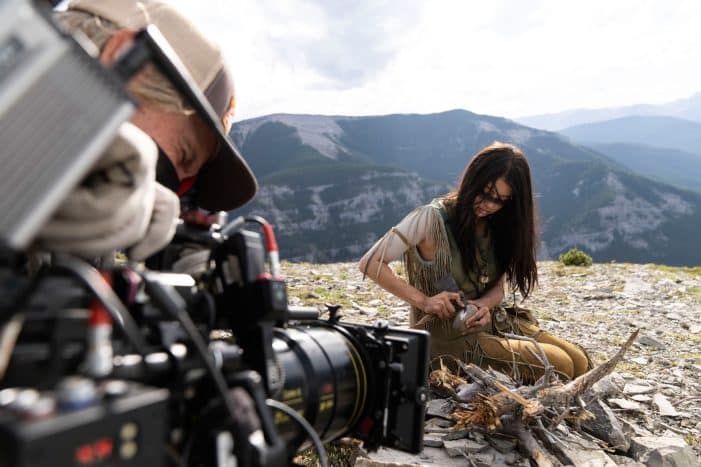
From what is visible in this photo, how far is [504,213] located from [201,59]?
9.95 feet

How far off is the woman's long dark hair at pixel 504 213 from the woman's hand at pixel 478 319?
429 millimetres

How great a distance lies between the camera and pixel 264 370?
1832 mm

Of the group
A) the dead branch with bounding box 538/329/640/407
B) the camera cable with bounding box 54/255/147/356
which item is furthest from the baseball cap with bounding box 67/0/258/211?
the dead branch with bounding box 538/329/640/407

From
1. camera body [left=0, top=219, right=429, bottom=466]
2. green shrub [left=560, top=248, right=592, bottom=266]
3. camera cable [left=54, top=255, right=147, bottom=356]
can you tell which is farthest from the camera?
green shrub [left=560, top=248, right=592, bottom=266]

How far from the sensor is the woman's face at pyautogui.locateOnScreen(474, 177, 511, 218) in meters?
4.66

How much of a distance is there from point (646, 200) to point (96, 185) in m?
148

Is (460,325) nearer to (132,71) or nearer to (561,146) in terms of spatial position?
(132,71)

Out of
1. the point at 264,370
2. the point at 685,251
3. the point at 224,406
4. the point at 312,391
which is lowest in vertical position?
the point at 685,251

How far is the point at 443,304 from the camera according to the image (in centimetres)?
446

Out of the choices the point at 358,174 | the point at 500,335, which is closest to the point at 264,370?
the point at 500,335

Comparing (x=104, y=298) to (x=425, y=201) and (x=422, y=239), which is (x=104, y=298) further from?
(x=425, y=201)

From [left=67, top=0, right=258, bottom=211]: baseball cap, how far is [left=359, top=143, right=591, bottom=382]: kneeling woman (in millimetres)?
2005

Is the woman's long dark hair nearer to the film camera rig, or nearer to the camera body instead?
the camera body

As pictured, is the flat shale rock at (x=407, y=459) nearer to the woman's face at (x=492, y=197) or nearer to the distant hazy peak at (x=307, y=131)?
the woman's face at (x=492, y=197)
